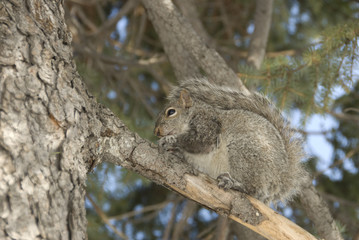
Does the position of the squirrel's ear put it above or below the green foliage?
below

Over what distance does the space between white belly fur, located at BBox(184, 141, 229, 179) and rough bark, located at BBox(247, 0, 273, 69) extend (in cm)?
101

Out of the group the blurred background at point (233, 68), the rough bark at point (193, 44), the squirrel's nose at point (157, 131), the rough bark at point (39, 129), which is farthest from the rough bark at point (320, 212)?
the rough bark at point (39, 129)

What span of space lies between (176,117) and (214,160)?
0.40m

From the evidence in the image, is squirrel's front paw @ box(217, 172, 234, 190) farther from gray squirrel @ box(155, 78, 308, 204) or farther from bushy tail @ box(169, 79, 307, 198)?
bushy tail @ box(169, 79, 307, 198)

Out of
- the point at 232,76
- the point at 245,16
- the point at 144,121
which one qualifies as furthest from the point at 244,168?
the point at 245,16

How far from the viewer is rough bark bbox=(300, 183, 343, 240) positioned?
2.60 metres

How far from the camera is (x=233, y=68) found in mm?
3527

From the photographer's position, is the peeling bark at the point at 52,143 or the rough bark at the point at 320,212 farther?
the rough bark at the point at 320,212

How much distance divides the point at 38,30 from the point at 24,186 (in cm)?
63

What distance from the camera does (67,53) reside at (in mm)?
1682

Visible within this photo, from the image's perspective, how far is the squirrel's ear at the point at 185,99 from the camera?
2.57 metres

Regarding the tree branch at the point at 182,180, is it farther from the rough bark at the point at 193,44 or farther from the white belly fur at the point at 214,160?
the rough bark at the point at 193,44

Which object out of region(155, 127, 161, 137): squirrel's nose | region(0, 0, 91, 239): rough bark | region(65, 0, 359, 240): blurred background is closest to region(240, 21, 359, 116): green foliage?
region(65, 0, 359, 240): blurred background

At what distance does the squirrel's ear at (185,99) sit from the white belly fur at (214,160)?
1.17 ft
